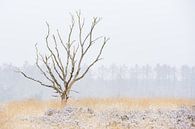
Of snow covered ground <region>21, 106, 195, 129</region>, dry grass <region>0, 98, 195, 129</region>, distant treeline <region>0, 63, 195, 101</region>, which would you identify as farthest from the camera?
distant treeline <region>0, 63, 195, 101</region>

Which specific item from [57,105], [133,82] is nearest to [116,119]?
[57,105]

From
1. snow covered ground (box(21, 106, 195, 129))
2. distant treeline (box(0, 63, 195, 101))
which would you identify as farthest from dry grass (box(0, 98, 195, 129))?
distant treeline (box(0, 63, 195, 101))

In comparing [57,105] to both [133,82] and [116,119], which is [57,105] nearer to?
[116,119]

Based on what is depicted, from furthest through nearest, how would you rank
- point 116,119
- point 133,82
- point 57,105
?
1. point 133,82
2. point 57,105
3. point 116,119

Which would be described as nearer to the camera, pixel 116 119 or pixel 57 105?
pixel 116 119

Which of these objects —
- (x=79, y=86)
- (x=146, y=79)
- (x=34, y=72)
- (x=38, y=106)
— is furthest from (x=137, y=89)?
(x=38, y=106)

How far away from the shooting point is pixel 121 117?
15.4 metres

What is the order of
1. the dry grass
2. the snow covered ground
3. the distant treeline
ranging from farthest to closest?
the distant treeline < the dry grass < the snow covered ground

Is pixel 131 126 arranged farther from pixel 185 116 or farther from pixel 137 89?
pixel 137 89

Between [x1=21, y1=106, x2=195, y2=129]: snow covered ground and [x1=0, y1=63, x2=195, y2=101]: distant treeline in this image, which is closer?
[x1=21, y1=106, x2=195, y2=129]: snow covered ground

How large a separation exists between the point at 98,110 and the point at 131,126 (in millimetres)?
2740

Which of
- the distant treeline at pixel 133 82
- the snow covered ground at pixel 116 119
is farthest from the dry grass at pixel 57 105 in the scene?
the distant treeline at pixel 133 82

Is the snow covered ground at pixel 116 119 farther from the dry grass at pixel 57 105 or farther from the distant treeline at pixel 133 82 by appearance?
the distant treeline at pixel 133 82

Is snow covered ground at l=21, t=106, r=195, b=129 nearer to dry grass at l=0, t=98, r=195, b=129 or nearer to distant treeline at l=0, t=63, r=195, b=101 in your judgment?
dry grass at l=0, t=98, r=195, b=129
